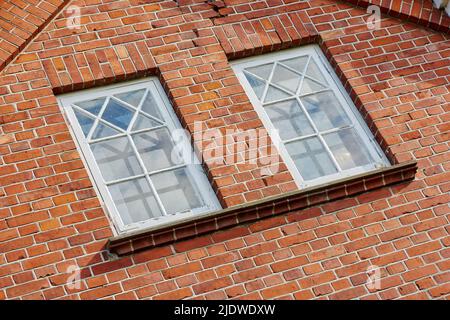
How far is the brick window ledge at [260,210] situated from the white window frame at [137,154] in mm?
116

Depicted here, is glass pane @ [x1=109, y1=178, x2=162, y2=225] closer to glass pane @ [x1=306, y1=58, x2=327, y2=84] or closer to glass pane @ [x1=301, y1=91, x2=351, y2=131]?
glass pane @ [x1=301, y1=91, x2=351, y2=131]

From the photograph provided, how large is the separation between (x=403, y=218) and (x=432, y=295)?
679 millimetres

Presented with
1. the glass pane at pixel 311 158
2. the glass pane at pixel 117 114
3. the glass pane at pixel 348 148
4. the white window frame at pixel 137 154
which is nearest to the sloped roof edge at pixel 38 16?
the white window frame at pixel 137 154

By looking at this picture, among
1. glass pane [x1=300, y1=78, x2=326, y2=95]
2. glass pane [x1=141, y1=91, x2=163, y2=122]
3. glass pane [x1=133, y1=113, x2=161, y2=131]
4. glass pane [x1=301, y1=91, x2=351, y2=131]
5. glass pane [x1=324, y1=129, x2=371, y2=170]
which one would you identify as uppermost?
glass pane [x1=141, y1=91, x2=163, y2=122]

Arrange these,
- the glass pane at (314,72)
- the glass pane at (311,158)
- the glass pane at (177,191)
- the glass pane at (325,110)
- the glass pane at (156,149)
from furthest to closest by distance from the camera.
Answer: the glass pane at (314,72) < the glass pane at (325,110) < the glass pane at (311,158) < the glass pane at (156,149) < the glass pane at (177,191)

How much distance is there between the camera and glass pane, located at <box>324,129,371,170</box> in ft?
28.8

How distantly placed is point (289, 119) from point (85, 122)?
165 centimetres

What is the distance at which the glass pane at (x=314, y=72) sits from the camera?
30.3 feet

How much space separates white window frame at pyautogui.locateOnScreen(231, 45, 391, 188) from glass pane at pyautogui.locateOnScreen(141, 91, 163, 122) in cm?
75

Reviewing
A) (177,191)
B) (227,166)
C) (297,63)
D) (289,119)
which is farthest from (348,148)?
(177,191)

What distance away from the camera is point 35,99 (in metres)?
8.59

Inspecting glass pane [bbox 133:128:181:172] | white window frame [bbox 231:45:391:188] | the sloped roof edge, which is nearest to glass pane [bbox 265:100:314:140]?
white window frame [bbox 231:45:391:188]

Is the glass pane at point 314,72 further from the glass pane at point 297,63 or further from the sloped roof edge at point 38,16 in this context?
the sloped roof edge at point 38,16

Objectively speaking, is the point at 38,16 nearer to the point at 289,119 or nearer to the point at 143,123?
the point at 143,123
